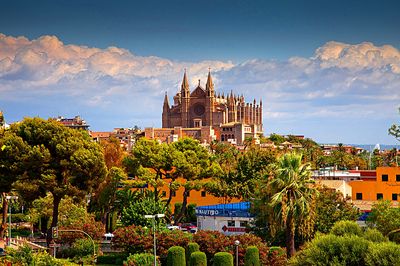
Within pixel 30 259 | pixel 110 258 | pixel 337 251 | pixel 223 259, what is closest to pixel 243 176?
pixel 110 258

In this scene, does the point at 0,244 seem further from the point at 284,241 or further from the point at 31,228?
the point at 284,241

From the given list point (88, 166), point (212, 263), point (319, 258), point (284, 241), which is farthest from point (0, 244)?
point (319, 258)

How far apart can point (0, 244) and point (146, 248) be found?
11233mm

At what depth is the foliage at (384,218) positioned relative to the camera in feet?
124

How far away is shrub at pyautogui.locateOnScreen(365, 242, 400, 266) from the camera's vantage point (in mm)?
26781

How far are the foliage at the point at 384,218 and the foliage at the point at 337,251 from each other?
8657mm

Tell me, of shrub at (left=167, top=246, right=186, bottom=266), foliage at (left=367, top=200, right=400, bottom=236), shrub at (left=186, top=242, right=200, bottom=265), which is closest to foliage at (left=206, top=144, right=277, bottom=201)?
foliage at (left=367, top=200, right=400, bottom=236)

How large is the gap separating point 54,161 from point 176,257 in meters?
13.7

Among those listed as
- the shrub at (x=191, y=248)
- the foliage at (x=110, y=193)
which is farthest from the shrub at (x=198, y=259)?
the foliage at (x=110, y=193)

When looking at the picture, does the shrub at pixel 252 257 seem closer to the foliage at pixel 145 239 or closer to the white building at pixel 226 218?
the foliage at pixel 145 239

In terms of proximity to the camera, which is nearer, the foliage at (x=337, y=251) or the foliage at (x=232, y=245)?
the foliage at (x=337, y=251)

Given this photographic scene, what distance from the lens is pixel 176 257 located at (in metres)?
40.1

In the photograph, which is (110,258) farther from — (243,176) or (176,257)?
(243,176)

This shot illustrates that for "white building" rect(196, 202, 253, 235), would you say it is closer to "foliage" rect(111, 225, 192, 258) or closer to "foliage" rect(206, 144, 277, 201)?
"foliage" rect(206, 144, 277, 201)
